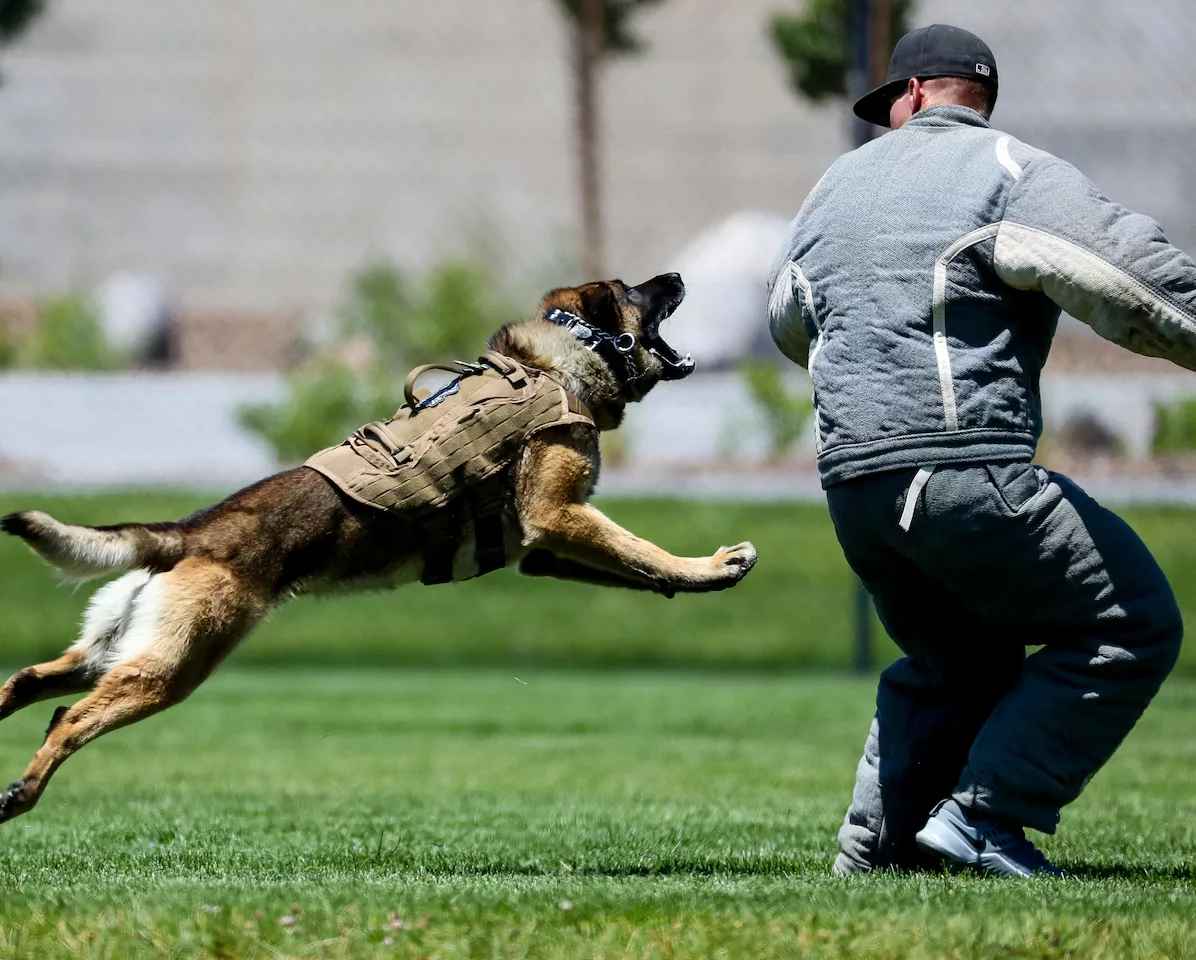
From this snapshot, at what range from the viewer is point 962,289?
398 centimetres

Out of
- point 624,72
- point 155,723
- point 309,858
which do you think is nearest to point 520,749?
point 155,723

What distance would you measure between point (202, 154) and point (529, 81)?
4339 millimetres

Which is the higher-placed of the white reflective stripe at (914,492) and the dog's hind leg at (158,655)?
the white reflective stripe at (914,492)

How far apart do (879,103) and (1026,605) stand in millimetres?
1469

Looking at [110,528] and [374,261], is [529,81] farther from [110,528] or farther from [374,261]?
[110,528]

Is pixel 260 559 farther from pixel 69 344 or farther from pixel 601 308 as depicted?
pixel 69 344

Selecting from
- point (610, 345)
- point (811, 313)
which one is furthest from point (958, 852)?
point (610, 345)

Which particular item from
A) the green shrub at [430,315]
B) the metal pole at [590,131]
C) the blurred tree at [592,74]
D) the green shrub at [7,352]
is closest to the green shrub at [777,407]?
the metal pole at [590,131]

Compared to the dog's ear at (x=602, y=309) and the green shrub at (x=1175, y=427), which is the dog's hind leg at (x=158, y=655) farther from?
the green shrub at (x=1175, y=427)

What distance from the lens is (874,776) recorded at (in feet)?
15.0

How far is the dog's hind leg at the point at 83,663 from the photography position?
180 inches

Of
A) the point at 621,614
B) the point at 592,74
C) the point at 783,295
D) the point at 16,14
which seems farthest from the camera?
the point at 592,74

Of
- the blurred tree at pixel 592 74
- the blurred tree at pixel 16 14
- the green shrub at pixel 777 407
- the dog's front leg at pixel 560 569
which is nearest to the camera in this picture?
the dog's front leg at pixel 560 569

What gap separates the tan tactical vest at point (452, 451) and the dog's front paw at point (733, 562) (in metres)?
0.54
